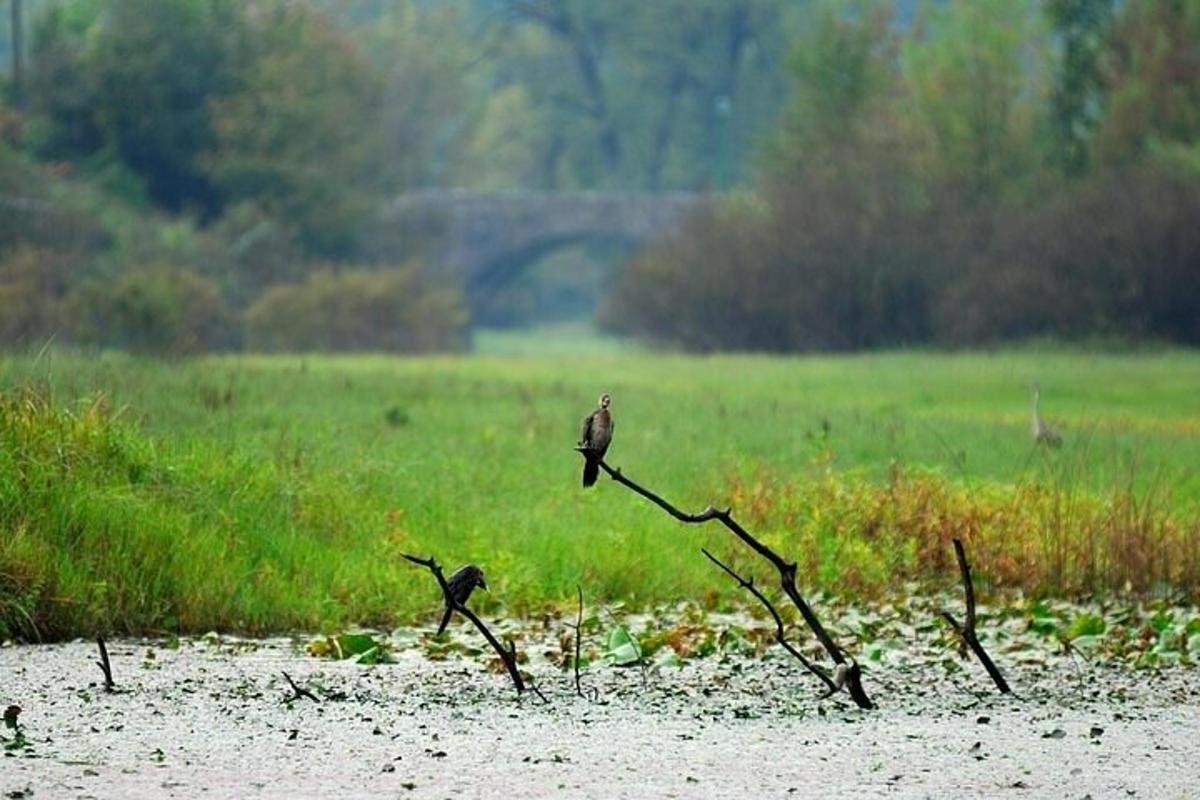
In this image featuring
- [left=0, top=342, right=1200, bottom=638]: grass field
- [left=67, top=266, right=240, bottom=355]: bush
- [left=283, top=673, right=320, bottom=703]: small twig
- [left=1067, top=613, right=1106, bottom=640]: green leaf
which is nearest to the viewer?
[left=283, top=673, right=320, bottom=703]: small twig

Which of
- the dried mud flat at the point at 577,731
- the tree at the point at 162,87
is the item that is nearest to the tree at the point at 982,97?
the tree at the point at 162,87

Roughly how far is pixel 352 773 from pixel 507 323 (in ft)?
209

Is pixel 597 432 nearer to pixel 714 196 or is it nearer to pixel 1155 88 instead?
pixel 1155 88

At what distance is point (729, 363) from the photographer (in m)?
35.0

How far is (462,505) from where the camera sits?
1373 cm

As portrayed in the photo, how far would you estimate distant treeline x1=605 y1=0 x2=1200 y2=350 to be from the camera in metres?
36.0

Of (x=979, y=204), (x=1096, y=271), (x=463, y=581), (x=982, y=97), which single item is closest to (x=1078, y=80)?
(x=982, y=97)

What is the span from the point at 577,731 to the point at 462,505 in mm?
5314

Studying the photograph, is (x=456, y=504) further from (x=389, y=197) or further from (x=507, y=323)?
(x=507, y=323)

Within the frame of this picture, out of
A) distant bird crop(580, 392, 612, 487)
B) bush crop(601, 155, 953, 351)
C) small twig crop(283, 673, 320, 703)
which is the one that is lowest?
small twig crop(283, 673, 320, 703)

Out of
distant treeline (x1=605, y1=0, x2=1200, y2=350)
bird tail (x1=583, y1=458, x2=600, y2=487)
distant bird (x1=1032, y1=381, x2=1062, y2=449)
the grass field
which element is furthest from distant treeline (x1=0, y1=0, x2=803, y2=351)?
bird tail (x1=583, y1=458, x2=600, y2=487)

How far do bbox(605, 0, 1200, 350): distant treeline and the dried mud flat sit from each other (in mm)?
26183

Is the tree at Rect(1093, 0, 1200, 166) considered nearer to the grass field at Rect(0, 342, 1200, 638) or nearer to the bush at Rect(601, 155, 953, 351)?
the bush at Rect(601, 155, 953, 351)

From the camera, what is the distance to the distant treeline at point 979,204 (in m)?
36.0
